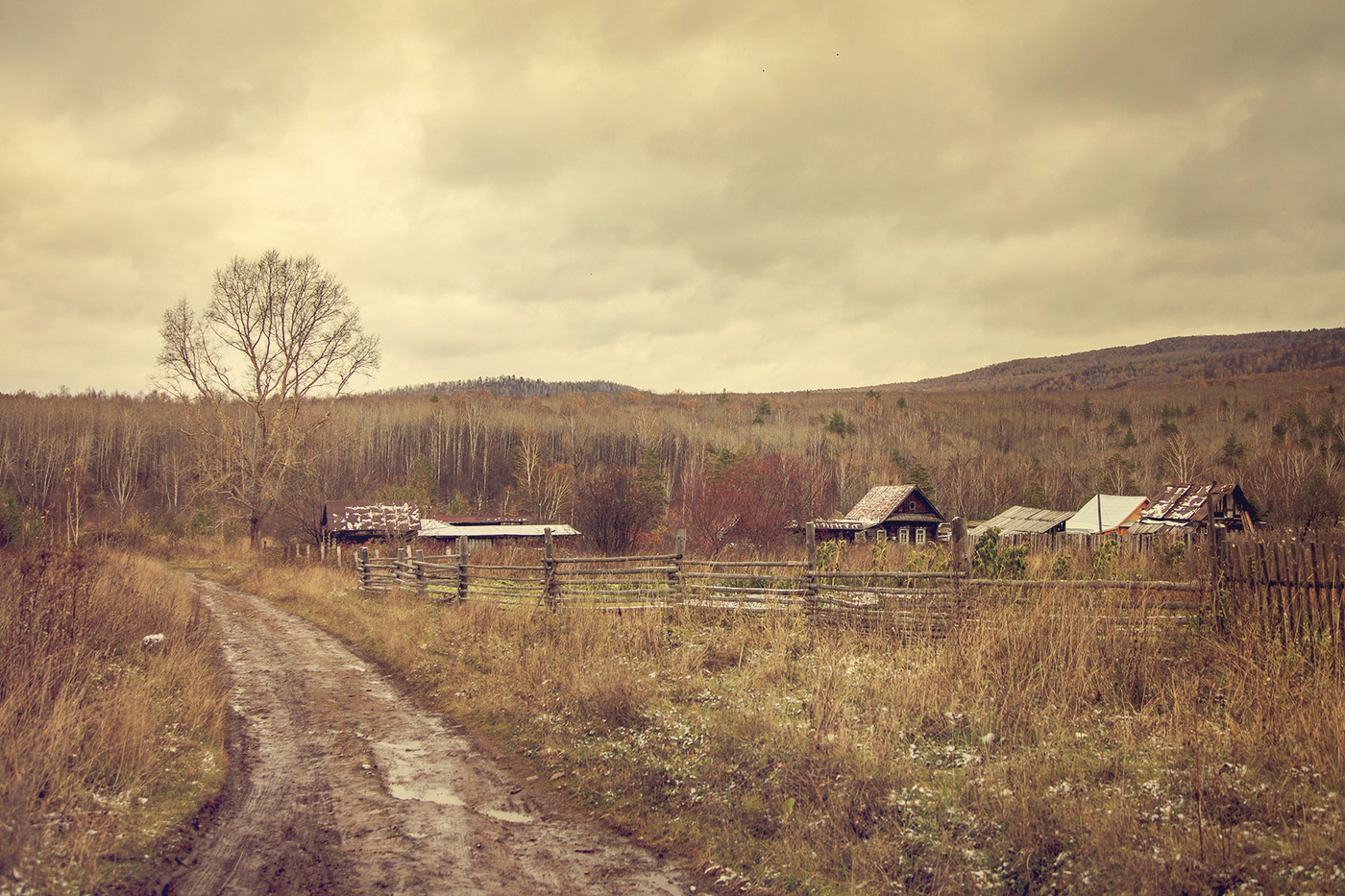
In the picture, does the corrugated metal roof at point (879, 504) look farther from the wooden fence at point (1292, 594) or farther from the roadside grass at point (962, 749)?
the wooden fence at point (1292, 594)

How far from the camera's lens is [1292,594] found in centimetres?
657

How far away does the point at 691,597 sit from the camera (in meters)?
13.4

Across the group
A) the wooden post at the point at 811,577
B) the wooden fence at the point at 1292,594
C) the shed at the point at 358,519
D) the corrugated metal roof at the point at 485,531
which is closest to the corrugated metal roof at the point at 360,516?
the shed at the point at 358,519

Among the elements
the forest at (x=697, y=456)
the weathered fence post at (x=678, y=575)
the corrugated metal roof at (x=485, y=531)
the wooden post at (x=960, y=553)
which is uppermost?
the forest at (x=697, y=456)

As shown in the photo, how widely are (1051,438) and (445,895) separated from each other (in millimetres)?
113418

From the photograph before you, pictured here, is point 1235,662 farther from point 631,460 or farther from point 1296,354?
point 1296,354

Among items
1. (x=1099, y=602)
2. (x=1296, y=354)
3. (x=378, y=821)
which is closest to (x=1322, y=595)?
(x=1099, y=602)

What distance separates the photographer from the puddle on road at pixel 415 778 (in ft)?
18.5

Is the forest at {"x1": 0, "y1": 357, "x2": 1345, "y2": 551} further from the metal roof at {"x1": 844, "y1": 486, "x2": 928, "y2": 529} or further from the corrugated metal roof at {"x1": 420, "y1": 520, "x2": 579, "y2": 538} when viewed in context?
the corrugated metal roof at {"x1": 420, "y1": 520, "x2": 579, "y2": 538}

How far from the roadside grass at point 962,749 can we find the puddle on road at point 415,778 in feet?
2.45

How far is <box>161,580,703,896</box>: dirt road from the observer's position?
4.49 meters

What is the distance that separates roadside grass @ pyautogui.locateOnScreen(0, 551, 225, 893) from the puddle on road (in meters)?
1.33

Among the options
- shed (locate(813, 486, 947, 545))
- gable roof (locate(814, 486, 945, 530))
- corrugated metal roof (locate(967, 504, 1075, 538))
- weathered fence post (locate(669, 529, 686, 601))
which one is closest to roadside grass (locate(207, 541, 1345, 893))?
weathered fence post (locate(669, 529, 686, 601))

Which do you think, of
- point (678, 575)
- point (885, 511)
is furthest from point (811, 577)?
point (885, 511)
